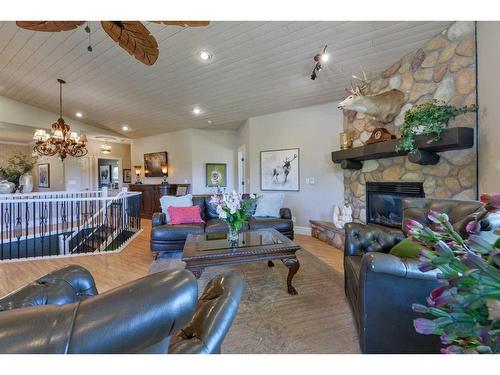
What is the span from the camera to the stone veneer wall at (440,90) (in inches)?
96.8

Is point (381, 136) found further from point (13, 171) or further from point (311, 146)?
point (13, 171)

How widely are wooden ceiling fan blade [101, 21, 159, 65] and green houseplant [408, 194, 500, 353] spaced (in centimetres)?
175

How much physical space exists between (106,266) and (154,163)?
480 cm

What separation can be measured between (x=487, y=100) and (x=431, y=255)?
2.71 meters

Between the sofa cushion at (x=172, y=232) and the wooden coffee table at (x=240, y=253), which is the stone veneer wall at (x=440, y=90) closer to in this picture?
the wooden coffee table at (x=240, y=253)

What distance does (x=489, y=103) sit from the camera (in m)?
2.20

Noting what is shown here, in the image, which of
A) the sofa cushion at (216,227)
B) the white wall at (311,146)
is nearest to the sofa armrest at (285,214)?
the sofa cushion at (216,227)

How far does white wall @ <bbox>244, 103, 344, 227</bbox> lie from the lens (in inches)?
176

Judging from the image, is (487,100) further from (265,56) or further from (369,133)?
(265,56)

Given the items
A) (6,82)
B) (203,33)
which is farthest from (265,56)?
(6,82)

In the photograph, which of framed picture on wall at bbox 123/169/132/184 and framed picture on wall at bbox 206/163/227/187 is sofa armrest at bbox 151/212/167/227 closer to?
framed picture on wall at bbox 206/163/227/187

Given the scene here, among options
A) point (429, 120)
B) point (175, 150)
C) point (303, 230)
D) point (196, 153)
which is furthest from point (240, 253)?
point (175, 150)

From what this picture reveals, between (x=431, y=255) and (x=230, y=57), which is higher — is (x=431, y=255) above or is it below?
below

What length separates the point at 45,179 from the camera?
8094 millimetres
